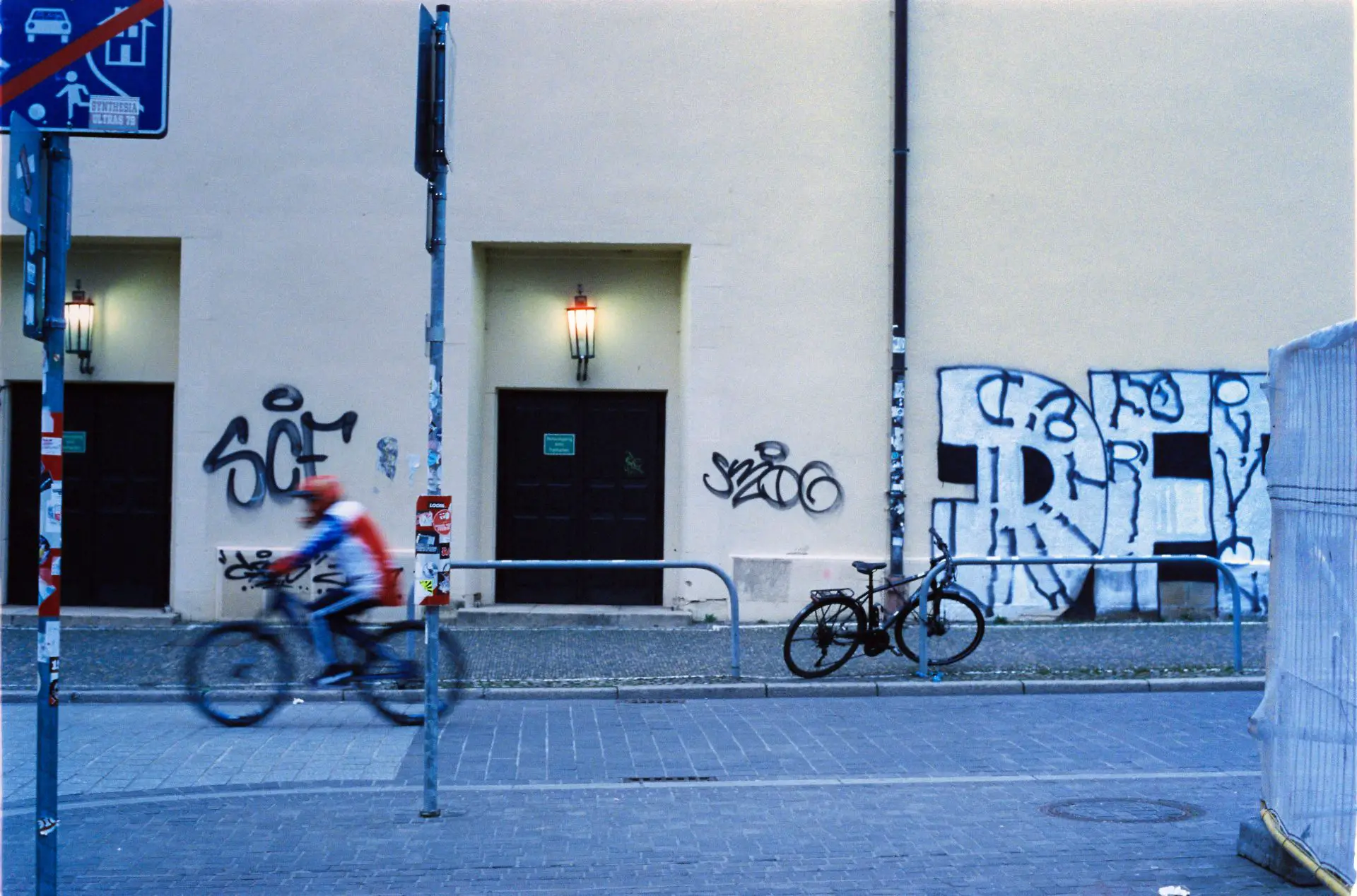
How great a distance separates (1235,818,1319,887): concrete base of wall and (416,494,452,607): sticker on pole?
153 inches

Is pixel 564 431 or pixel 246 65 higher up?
pixel 246 65

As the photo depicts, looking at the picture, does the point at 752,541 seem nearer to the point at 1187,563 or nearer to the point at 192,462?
the point at 1187,563

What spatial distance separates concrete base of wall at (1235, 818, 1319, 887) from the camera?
570 centimetres

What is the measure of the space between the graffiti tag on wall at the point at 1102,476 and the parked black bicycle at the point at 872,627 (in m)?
3.32

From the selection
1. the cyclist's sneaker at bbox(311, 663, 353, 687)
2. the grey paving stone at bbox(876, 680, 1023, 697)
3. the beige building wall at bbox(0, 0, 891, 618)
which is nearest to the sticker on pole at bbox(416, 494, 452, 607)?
the cyclist's sneaker at bbox(311, 663, 353, 687)

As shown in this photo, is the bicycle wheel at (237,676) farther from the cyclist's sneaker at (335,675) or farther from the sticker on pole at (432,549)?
the sticker on pole at (432,549)

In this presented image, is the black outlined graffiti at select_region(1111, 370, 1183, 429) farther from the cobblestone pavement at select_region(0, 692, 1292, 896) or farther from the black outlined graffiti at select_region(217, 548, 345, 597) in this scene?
the black outlined graffiti at select_region(217, 548, 345, 597)

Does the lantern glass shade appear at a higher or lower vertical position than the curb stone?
higher

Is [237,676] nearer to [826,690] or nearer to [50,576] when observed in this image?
[826,690]

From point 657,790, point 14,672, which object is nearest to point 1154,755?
point 657,790

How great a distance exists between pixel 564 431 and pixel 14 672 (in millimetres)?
6237

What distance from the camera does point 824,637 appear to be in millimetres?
11719

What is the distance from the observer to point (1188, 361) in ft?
50.7

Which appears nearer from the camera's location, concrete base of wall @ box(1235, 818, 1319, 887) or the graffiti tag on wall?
concrete base of wall @ box(1235, 818, 1319, 887)
